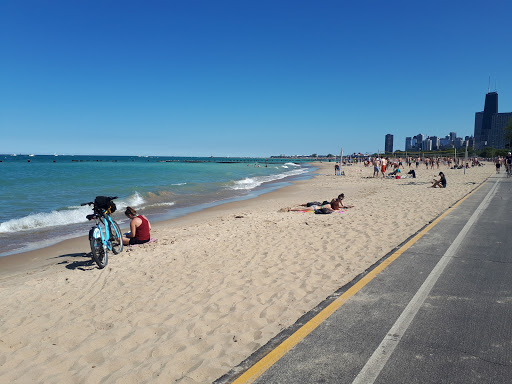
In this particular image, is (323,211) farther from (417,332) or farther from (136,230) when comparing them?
(417,332)

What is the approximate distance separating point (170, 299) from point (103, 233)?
9.59 feet

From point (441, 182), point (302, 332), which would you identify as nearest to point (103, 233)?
point (302, 332)

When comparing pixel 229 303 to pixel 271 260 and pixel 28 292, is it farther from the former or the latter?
pixel 28 292

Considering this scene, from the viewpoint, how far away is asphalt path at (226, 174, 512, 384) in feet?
9.66

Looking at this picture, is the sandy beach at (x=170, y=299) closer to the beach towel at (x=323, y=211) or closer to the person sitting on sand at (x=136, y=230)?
the person sitting on sand at (x=136, y=230)

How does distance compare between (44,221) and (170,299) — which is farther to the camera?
(44,221)

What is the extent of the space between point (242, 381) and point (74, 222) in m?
12.7

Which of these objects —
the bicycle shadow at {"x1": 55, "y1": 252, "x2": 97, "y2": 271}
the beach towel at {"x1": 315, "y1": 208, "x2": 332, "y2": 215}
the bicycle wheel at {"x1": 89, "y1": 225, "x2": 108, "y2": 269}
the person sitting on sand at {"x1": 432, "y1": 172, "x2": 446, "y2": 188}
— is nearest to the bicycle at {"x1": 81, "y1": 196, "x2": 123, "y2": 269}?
the bicycle wheel at {"x1": 89, "y1": 225, "x2": 108, "y2": 269}

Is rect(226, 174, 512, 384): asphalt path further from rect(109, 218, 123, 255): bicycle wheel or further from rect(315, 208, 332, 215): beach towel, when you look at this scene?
rect(315, 208, 332, 215): beach towel

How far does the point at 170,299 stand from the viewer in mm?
4859

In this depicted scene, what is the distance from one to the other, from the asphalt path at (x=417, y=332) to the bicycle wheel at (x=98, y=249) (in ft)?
14.8

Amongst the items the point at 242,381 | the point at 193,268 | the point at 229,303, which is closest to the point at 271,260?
the point at 193,268

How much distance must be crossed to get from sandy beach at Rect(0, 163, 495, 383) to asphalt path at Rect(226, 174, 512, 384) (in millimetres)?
491

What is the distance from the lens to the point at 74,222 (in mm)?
13492
